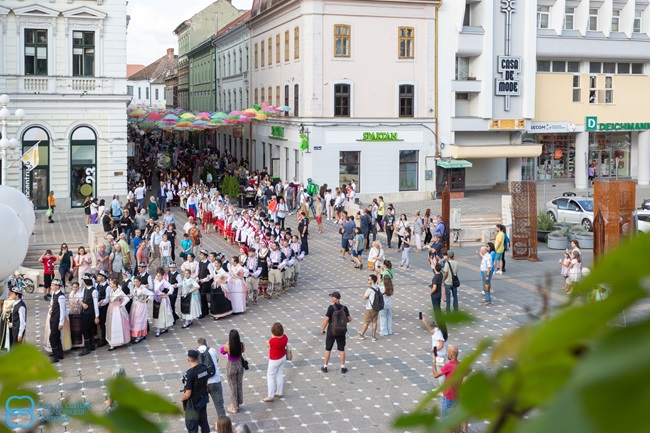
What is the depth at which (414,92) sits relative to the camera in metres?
46.5

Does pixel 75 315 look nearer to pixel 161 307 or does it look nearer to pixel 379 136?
pixel 161 307

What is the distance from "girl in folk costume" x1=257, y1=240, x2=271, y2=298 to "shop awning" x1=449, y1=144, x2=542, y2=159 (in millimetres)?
25256

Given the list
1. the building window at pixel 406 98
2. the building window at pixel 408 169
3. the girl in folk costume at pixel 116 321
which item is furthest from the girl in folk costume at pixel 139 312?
the building window at pixel 406 98

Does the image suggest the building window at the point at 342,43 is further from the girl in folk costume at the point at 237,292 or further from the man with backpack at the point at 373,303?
the man with backpack at the point at 373,303

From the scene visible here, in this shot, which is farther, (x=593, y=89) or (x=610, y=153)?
(x=610, y=153)

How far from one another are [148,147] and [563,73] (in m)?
38.3

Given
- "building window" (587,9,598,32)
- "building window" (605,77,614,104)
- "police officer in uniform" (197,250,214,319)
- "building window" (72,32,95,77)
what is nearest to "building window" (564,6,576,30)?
"building window" (587,9,598,32)

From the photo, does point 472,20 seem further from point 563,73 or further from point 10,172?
point 10,172

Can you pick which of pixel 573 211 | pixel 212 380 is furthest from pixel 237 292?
pixel 573 211

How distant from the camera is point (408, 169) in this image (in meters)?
46.8

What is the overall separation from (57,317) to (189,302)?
3556mm

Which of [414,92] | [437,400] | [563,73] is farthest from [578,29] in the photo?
[437,400]

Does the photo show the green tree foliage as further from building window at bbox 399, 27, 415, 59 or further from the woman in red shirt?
building window at bbox 399, 27, 415, 59

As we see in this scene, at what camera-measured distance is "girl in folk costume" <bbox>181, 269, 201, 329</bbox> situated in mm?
20188
